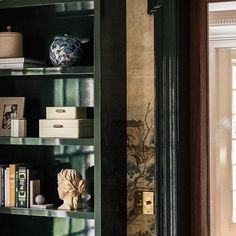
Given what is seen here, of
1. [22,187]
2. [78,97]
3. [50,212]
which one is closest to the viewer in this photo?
[50,212]

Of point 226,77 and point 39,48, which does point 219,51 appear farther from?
point 39,48

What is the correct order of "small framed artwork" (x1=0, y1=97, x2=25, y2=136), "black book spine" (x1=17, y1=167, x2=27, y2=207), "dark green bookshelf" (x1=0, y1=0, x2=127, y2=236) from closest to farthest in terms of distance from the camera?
"dark green bookshelf" (x1=0, y1=0, x2=127, y2=236)
"black book spine" (x1=17, y1=167, x2=27, y2=207)
"small framed artwork" (x1=0, y1=97, x2=25, y2=136)

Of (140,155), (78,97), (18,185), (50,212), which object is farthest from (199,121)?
(18,185)

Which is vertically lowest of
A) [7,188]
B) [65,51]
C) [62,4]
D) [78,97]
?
[7,188]

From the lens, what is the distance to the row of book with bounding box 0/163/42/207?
2.67 m

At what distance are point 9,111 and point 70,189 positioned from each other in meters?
0.64

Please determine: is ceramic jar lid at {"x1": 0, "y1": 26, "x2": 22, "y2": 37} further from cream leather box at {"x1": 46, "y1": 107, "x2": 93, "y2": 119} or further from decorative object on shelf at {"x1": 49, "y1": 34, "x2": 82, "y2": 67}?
cream leather box at {"x1": 46, "y1": 107, "x2": 93, "y2": 119}

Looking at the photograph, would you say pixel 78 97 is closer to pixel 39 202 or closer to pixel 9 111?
pixel 9 111

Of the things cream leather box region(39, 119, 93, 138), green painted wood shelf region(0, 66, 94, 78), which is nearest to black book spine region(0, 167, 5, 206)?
cream leather box region(39, 119, 93, 138)

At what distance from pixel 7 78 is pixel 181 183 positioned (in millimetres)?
1181

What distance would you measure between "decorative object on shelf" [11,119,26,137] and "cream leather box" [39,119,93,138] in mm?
152

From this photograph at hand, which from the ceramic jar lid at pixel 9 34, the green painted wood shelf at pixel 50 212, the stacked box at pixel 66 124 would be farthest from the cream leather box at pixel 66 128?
the ceramic jar lid at pixel 9 34

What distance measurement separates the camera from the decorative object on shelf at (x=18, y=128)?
2.71m

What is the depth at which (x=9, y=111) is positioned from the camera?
290 cm
